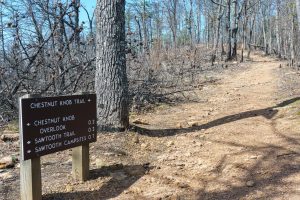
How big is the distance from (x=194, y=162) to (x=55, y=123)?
192 centimetres

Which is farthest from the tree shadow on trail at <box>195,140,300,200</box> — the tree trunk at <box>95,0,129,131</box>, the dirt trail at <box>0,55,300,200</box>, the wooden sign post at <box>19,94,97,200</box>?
the tree trunk at <box>95,0,129,131</box>

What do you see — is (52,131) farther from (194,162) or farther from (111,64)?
(111,64)

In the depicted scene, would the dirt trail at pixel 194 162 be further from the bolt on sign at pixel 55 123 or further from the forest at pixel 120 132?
the bolt on sign at pixel 55 123

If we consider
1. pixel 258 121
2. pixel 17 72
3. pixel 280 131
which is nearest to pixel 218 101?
pixel 258 121

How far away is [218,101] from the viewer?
371 inches

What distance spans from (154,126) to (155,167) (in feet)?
6.95

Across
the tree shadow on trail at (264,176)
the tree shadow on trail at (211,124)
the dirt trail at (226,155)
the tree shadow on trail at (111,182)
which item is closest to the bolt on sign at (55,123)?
the tree shadow on trail at (111,182)

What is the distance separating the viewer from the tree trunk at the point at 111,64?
223 inches

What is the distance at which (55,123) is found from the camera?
3.76 metres

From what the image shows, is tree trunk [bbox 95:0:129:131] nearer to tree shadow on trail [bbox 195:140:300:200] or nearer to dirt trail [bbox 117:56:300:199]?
dirt trail [bbox 117:56:300:199]

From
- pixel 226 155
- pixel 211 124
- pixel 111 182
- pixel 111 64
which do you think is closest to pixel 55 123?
pixel 111 182

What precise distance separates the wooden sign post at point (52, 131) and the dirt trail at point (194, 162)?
1.21 ft

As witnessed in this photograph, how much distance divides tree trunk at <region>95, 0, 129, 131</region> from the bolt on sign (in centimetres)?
138

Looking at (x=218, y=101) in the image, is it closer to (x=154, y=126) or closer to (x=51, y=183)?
(x=154, y=126)
